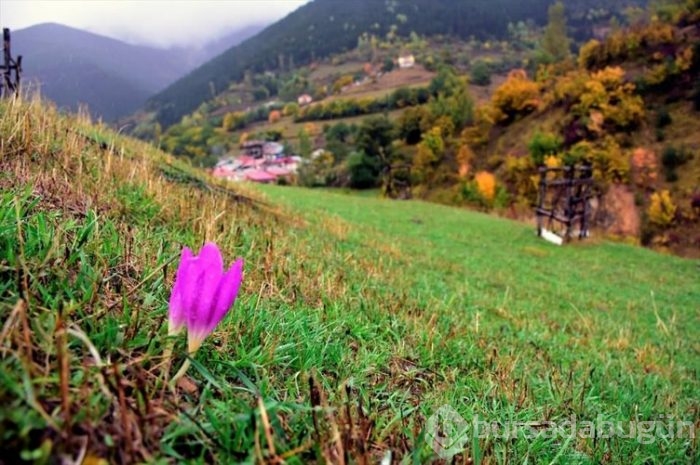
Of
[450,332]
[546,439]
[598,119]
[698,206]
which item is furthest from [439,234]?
[598,119]

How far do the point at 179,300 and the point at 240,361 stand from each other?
1.14ft

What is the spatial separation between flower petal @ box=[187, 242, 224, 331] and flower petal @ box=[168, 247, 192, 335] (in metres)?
0.02

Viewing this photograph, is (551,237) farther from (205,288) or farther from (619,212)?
(619,212)

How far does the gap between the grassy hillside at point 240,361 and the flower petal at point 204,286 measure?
0.13 meters

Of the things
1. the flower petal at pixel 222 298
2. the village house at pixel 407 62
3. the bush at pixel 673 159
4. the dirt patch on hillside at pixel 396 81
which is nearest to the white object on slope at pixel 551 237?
the flower petal at pixel 222 298

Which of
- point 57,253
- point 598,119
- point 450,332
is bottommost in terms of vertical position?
point 450,332

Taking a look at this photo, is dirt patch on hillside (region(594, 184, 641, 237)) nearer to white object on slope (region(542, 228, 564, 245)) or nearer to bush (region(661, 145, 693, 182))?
bush (region(661, 145, 693, 182))

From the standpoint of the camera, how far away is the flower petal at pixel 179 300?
3.26ft

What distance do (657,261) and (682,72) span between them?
41.5 meters

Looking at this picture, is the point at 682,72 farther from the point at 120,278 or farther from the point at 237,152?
the point at 237,152

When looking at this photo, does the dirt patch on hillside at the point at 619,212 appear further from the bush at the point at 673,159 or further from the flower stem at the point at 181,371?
the flower stem at the point at 181,371

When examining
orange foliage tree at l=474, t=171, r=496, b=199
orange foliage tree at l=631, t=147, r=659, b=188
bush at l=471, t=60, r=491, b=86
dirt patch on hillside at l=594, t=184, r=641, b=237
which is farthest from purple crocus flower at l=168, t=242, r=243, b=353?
bush at l=471, t=60, r=491, b=86

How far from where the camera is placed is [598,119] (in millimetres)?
48312

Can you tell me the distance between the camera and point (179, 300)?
1.01 m
